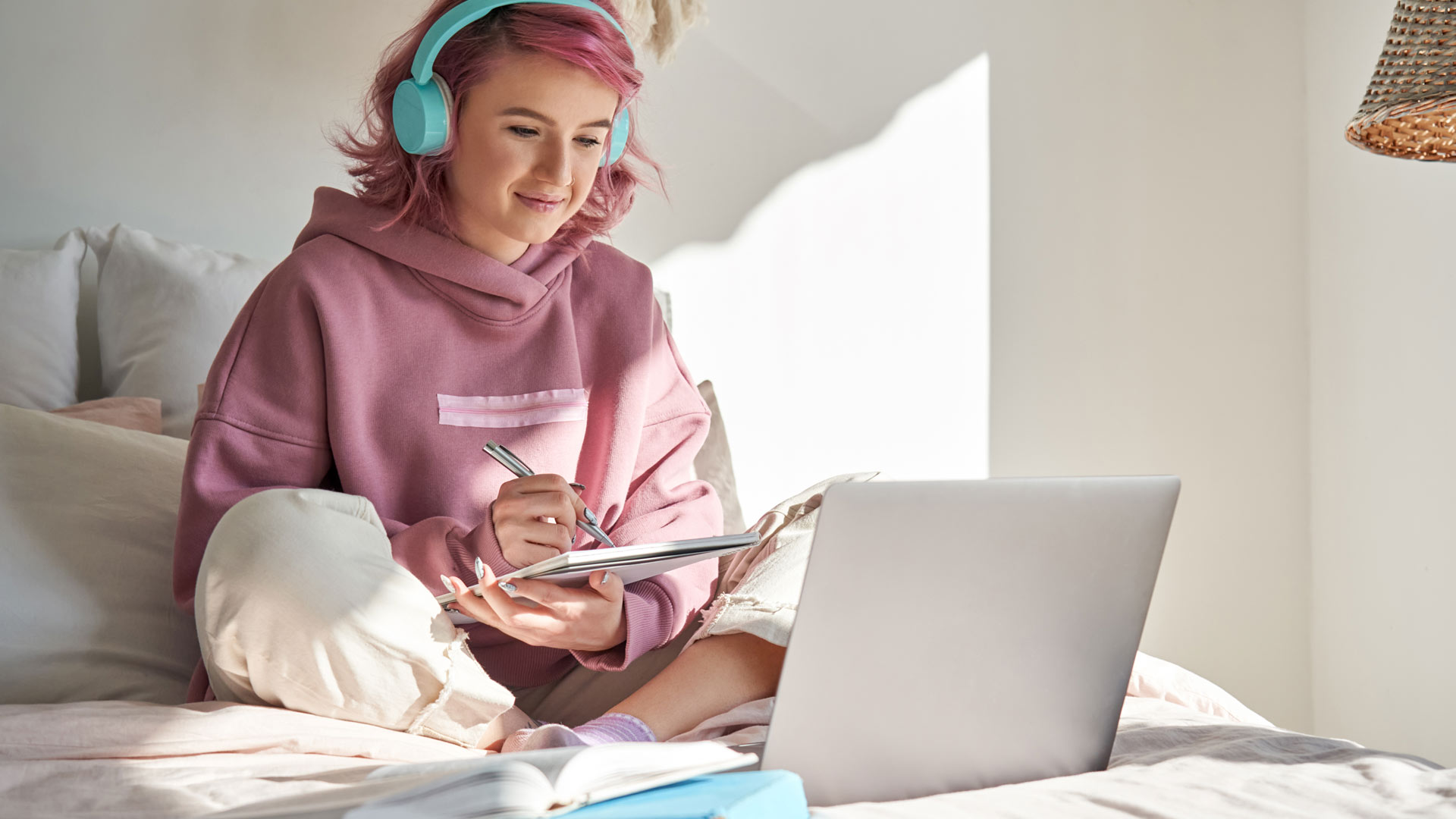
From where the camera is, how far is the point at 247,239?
6.03ft

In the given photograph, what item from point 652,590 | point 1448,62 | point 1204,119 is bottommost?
point 652,590

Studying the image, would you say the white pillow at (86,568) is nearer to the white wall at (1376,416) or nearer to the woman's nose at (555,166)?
the woman's nose at (555,166)

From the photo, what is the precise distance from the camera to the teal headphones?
1.29 metres

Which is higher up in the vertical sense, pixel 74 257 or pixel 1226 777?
pixel 74 257

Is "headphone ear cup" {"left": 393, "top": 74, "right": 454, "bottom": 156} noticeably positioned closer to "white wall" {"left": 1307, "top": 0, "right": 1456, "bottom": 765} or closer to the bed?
the bed

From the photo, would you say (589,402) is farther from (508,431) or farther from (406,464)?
(406,464)

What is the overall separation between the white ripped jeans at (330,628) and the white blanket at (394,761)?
2cm

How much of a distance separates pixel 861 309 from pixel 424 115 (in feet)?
3.79

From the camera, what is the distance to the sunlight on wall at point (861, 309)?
2189 mm

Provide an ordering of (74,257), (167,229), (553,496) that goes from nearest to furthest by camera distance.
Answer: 1. (553,496)
2. (74,257)
3. (167,229)

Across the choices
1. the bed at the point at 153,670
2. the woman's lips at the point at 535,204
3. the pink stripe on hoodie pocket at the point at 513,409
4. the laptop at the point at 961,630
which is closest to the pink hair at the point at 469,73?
the woman's lips at the point at 535,204

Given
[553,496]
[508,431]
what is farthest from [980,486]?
[508,431]

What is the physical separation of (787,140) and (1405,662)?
5.09 feet

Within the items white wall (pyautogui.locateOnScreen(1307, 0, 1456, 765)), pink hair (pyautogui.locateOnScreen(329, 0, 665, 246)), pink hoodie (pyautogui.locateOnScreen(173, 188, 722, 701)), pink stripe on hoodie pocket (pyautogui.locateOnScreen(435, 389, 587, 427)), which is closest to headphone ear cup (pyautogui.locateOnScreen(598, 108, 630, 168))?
pink hair (pyautogui.locateOnScreen(329, 0, 665, 246))
